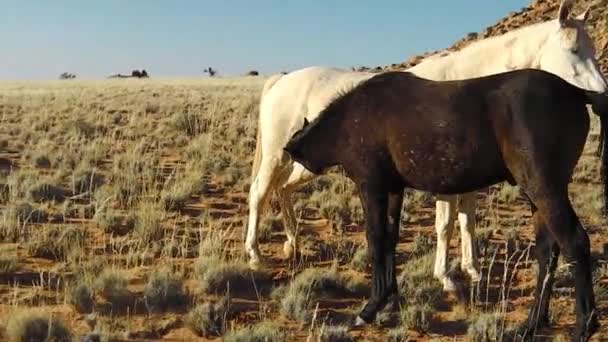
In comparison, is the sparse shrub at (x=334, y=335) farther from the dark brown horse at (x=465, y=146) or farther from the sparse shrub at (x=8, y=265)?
the sparse shrub at (x=8, y=265)

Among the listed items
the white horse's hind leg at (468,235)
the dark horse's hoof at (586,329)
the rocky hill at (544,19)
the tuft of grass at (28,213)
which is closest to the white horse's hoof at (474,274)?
the white horse's hind leg at (468,235)

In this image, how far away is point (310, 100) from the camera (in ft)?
22.8

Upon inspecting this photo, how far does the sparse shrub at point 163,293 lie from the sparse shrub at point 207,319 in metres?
0.38

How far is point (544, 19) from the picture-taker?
105ft

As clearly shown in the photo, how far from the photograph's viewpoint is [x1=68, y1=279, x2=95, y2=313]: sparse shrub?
5.50m

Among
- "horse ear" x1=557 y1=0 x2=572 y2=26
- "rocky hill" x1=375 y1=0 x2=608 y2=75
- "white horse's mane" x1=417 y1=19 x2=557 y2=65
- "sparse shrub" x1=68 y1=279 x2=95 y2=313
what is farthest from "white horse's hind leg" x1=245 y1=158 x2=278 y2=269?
"rocky hill" x1=375 y1=0 x2=608 y2=75

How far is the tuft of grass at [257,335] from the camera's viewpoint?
4.75 m

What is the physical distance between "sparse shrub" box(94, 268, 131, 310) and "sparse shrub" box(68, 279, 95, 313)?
0.10m

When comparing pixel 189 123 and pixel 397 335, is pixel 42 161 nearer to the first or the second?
pixel 189 123

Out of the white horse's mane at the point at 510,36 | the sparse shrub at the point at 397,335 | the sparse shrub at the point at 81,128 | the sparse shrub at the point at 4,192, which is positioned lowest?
the sparse shrub at the point at 397,335

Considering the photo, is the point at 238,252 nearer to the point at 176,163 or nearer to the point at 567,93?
the point at 567,93

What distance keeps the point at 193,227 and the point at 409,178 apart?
171 inches

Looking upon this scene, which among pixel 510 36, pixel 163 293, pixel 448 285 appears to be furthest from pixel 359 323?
pixel 510 36

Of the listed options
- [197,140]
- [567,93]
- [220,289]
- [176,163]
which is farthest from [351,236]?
[197,140]
